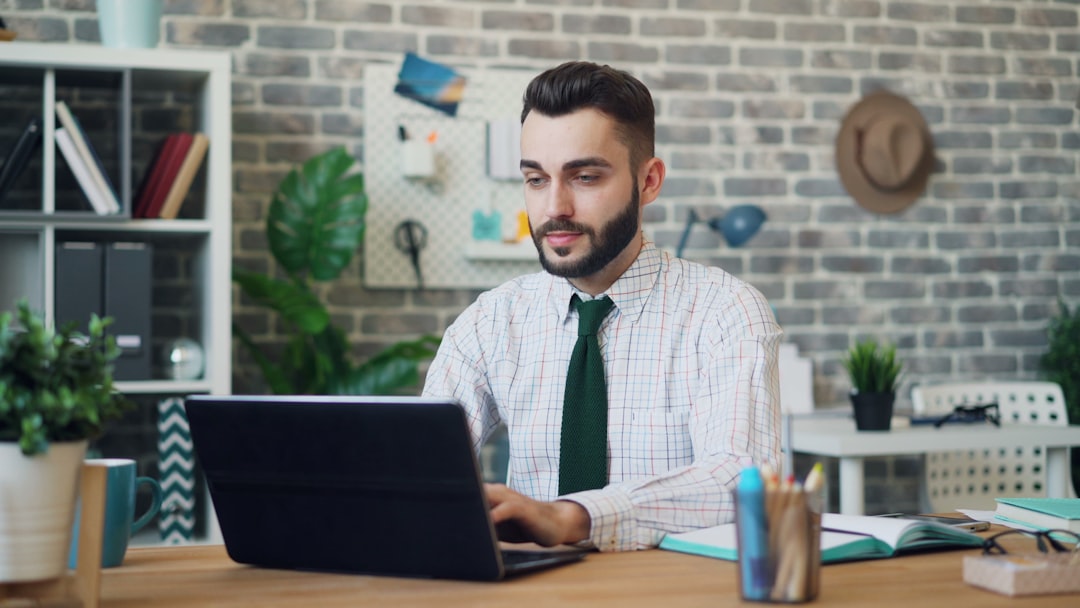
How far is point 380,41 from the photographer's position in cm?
369

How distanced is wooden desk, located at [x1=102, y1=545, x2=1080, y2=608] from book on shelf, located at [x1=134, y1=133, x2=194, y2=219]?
1954mm

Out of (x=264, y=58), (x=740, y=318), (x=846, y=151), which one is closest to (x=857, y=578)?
(x=740, y=318)

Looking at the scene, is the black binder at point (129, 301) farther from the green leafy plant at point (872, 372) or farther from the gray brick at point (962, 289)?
the gray brick at point (962, 289)

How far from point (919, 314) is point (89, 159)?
2.78 meters

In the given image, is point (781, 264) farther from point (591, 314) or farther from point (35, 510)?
point (35, 510)

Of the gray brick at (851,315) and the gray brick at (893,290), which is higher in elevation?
the gray brick at (893,290)

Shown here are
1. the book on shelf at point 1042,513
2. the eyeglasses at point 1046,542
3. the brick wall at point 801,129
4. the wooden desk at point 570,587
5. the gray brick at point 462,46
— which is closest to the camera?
the wooden desk at point 570,587

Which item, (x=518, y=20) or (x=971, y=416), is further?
(x=518, y=20)

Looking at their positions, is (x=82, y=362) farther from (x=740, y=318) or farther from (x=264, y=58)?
(x=264, y=58)

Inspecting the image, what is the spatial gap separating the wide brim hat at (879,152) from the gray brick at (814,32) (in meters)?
0.24

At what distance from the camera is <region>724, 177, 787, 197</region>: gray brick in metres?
4.00

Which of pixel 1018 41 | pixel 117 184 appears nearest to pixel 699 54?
pixel 1018 41

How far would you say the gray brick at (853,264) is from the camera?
4102 mm

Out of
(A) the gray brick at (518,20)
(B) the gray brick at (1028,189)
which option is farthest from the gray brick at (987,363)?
(A) the gray brick at (518,20)
